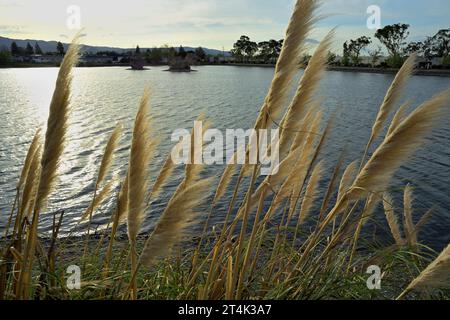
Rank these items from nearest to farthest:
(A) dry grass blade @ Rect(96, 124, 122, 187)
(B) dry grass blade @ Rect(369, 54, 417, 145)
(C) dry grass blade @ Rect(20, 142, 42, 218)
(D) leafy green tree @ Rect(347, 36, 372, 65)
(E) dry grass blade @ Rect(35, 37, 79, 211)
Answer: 1. (E) dry grass blade @ Rect(35, 37, 79, 211)
2. (C) dry grass blade @ Rect(20, 142, 42, 218)
3. (B) dry grass blade @ Rect(369, 54, 417, 145)
4. (A) dry grass blade @ Rect(96, 124, 122, 187)
5. (D) leafy green tree @ Rect(347, 36, 372, 65)

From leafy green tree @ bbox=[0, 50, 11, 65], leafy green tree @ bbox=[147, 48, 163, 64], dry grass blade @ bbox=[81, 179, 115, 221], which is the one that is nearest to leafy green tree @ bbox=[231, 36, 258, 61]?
leafy green tree @ bbox=[147, 48, 163, 64]

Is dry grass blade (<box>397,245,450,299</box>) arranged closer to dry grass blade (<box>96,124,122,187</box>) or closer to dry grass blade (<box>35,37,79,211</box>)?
dry grass blade (<box>35,37,79,211</box>)

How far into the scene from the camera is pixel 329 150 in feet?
63.7

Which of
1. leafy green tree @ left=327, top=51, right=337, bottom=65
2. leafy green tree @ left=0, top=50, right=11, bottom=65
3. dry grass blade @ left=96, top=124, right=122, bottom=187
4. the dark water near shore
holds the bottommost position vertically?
the dark water near shore

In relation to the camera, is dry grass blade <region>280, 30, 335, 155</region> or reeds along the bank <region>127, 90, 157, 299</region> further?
dry grass blade <region>280, 30, 335, 155</region>

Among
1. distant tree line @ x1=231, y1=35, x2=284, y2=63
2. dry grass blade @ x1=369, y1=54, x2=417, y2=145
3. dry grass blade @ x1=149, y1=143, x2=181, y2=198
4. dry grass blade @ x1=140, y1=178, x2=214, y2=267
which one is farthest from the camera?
distant tree line @ x1=231, y1=35, x2=284, y2=63

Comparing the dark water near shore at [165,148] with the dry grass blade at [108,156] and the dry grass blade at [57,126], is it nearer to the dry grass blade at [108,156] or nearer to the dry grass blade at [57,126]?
the dry grass blade at [57,126]

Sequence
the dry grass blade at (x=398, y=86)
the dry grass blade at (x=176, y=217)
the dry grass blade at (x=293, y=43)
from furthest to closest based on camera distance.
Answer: the dry grass blade at (x=398, y=86)
the dry grass blade at (x=293, y=43)
the dry grass blade at (x=176, y=217)

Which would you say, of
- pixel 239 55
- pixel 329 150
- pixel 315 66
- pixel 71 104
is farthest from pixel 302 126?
pixel 239 55

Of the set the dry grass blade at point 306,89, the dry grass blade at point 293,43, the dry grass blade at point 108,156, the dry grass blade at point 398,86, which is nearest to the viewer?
the dry grass blade at point 293,43

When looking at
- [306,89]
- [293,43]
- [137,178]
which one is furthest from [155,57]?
[137,178]

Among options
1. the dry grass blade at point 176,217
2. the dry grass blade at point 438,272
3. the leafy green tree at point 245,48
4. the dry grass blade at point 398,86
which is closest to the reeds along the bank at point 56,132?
the dry grass blade at point 176,217

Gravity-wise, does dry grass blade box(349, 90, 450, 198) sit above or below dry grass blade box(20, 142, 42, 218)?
above
